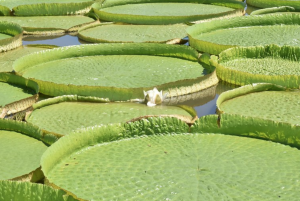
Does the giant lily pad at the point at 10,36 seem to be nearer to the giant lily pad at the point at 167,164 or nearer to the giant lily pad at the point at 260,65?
the giant lily pad at the point at 260,65

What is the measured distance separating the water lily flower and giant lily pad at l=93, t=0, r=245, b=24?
1848 mm

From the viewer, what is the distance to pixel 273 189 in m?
1.74

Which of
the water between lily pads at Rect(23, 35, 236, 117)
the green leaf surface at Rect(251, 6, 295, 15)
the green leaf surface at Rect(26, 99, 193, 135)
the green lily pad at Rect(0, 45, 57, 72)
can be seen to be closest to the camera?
the green leaf surface at Rect(26, 99, 193, 135)

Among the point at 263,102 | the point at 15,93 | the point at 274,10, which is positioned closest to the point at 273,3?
the point at 274,10

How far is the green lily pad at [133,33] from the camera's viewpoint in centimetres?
394

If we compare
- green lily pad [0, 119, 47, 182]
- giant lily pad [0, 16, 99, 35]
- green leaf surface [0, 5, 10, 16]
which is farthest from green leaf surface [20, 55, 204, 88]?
green leaf surface [0, 5, 10, 16]

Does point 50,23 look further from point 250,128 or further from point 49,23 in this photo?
point 250,128

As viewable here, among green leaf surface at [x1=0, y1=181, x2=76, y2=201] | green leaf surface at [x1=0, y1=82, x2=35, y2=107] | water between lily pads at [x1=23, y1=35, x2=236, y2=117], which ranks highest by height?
green leaf surface at [x1=0, y1=181, x2=76, y2=201]

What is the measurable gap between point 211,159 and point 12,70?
1.71 m

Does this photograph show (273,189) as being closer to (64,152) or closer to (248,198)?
(248,198)

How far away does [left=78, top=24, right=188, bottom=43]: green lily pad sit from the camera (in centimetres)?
394

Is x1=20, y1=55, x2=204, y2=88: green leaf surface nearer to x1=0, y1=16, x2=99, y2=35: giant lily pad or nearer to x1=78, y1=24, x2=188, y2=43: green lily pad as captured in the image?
x1=78, y1=24, x2=188, y2=43: green lily pad

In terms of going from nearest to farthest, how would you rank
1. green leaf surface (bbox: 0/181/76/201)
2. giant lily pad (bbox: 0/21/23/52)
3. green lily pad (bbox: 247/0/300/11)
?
green leaf surface (bbox: 0/181/76/201), giant lily pad (bbox: 0/21/23/52), green lily pad (bbox: 247/0/300/11)

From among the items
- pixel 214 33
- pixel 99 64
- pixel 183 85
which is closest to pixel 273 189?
pixel 183 85
